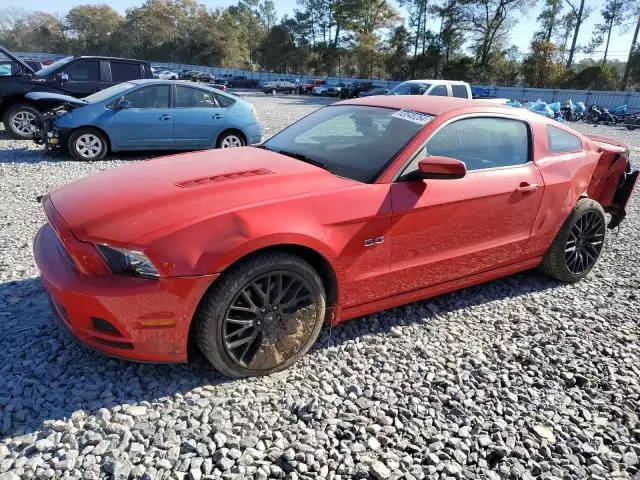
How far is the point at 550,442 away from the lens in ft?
7.83

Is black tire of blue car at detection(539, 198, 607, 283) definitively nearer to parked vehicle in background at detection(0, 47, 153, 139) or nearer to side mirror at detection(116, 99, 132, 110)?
side mirror at detection(116, 99, 132, 110)

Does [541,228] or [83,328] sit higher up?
[541,228]

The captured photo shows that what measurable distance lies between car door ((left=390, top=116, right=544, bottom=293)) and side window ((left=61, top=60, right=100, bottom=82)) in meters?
9.76

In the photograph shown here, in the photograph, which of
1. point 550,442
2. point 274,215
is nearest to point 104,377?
point 274,215

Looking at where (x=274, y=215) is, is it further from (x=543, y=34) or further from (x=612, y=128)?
(x=543, y=34)

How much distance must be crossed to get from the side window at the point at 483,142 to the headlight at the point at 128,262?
1879mm

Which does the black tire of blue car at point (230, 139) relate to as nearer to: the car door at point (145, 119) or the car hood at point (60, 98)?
the car door at point (145, 119)

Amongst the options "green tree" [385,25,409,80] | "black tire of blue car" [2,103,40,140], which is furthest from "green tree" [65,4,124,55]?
"black tire of blue car" [2,103,40,140]

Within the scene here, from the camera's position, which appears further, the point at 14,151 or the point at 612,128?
the point at 612,128

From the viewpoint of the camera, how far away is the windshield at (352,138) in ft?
10.1

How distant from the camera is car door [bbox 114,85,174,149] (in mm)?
8133

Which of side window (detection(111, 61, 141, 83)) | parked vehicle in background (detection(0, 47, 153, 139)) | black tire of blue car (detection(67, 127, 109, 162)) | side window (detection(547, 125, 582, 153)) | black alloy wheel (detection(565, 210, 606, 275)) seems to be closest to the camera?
side window (detection(547, 125, 582, 153))

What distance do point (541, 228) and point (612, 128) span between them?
21.6 m

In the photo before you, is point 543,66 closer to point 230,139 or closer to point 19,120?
point 230,139
